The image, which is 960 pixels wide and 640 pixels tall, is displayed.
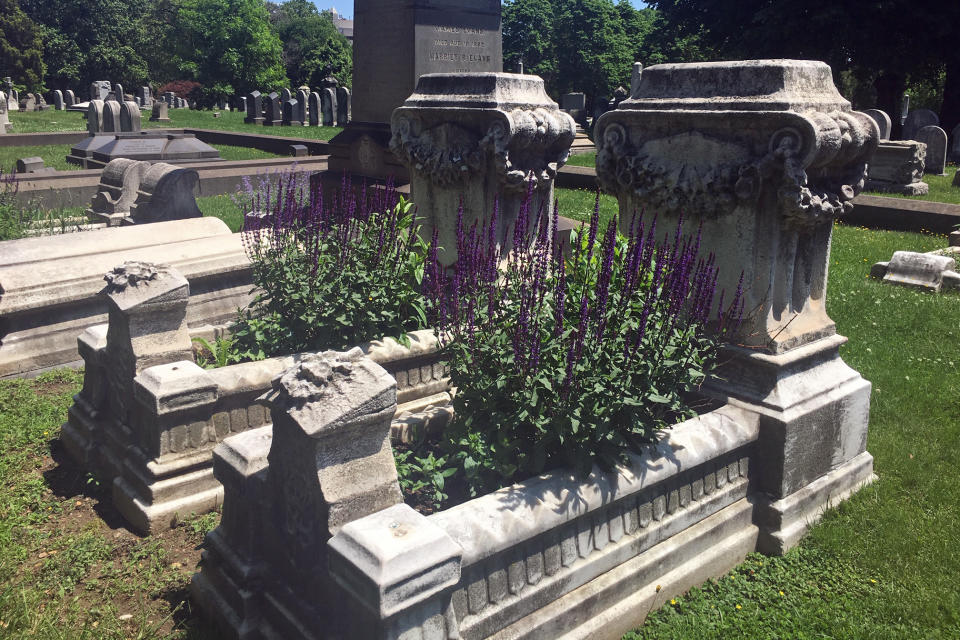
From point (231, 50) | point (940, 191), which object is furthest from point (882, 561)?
point (231, 50)

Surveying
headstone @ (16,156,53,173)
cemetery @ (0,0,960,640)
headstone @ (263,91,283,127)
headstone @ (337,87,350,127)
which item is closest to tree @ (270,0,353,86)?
headstone @ (337,87,350,127)

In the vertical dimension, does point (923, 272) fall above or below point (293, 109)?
below

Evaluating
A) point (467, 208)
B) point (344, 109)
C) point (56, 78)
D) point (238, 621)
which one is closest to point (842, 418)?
point (467, 208)

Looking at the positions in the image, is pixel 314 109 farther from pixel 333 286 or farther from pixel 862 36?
pixel 333 286

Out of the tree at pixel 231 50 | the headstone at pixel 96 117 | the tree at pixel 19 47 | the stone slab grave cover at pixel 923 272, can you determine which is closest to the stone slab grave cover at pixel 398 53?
the stone slab grave cover at pixel 923 272

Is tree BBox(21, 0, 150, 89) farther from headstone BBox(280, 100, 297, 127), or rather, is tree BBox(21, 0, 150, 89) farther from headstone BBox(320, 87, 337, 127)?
headstone BBox(280, 100, 297, 127)

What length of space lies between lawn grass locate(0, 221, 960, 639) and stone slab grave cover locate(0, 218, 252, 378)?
1.87 feet

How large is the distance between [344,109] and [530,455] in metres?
36.5

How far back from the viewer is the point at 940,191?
632 inches

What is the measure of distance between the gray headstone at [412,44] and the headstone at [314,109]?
82.3 feet

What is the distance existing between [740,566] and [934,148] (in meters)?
18.8

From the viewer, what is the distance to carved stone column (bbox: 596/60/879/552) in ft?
12.3

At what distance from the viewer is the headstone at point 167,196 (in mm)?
9734

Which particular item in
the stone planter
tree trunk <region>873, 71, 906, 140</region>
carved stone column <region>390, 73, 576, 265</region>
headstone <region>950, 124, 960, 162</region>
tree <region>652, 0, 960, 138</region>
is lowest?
the stone planter
